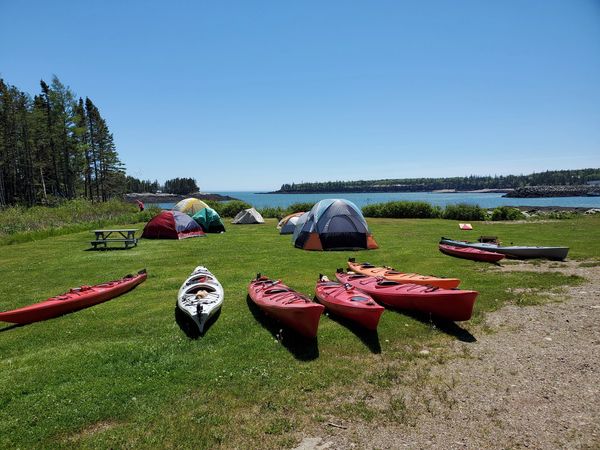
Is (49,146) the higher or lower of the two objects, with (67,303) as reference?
higher

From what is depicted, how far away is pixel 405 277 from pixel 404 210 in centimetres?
2741

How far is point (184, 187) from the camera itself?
555 ft

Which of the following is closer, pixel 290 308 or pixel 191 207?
pixel 290 308

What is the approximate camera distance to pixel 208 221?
25.7 m

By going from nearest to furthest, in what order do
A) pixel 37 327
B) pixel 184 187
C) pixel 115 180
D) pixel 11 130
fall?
1. pixel 37 327
2. pixel 11 130
3. pixel 115 180
4. pixel 184 187

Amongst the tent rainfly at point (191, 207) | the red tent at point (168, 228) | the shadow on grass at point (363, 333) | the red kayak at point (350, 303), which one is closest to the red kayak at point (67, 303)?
the red kayak at point (350, 303)

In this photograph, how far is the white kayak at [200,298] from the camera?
25.3 ft

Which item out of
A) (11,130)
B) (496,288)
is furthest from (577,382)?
(11,130)

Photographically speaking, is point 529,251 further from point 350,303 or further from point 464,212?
point 464,212

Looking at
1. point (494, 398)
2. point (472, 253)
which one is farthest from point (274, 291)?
point (472, 253)

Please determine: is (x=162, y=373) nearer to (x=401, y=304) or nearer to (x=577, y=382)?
(x=401, y=304)

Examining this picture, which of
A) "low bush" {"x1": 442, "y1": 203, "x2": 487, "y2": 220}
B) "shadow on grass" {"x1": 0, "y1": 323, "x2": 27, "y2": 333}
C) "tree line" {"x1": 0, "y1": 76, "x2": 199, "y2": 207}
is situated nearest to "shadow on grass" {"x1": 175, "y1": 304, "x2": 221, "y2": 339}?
"shadow on grass" {"x1": 0, "y1": 323, "x2": 27, "y2": 333}

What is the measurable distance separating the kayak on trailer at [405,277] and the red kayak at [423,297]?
845mm

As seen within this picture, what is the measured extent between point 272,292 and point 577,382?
624 centimetres
